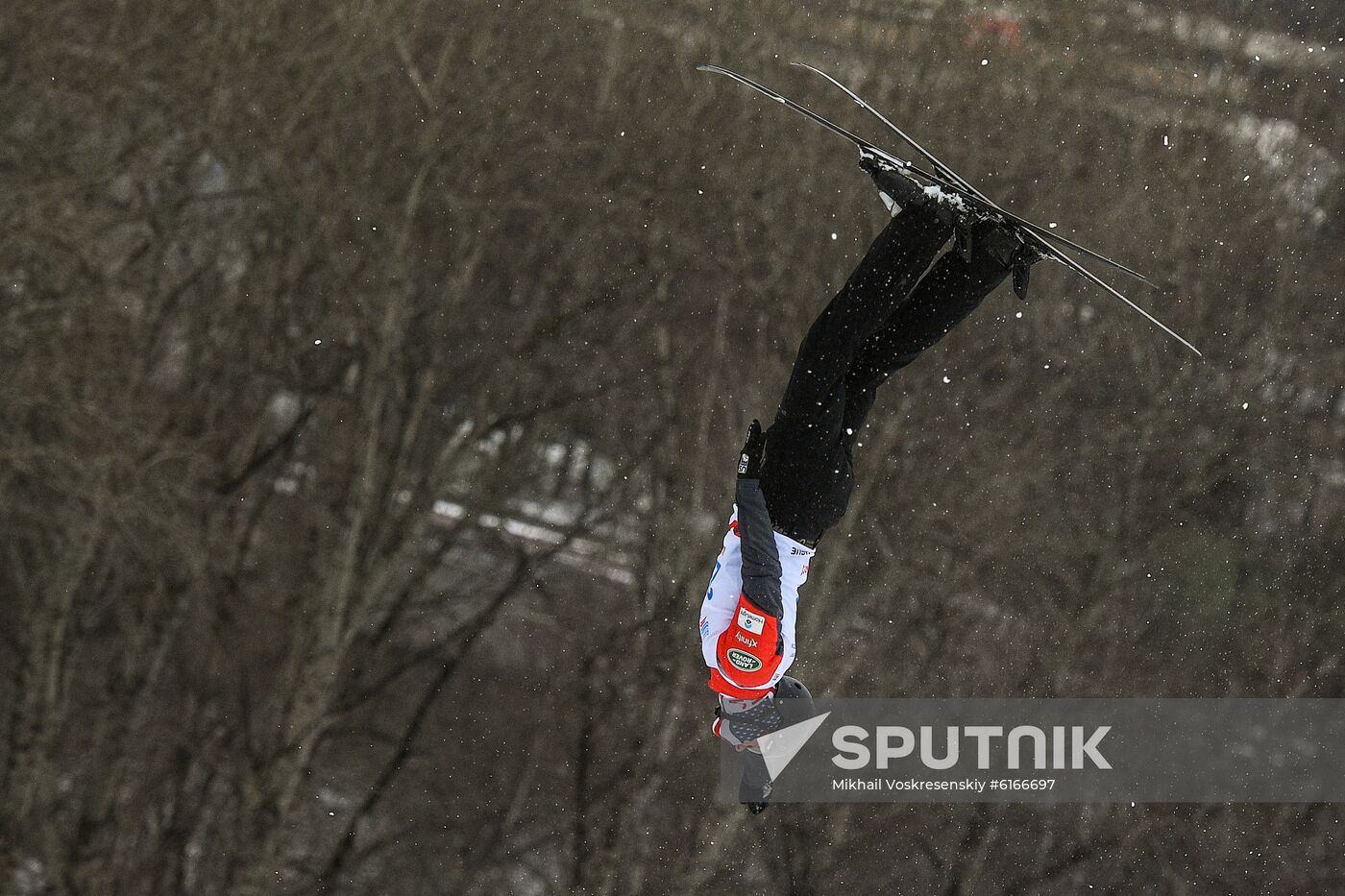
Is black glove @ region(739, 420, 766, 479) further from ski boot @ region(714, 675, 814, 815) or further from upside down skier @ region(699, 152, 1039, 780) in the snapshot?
ski boot @ region(714, 675, 814, 815)

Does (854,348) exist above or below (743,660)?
above

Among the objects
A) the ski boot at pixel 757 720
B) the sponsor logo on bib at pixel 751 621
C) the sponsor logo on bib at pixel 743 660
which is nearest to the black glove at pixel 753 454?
the sponsor logo on bib at pixel 751 621

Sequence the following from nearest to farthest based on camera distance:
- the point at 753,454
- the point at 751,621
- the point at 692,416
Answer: the point at 753,454 < the point at 751,621 < the point at 692,416

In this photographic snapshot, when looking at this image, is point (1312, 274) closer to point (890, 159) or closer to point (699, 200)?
point (699, 200)

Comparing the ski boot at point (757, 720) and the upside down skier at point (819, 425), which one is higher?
the upside down skier at point (819, 425)

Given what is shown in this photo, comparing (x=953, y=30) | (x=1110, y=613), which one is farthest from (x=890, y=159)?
(x=1110, y=613)

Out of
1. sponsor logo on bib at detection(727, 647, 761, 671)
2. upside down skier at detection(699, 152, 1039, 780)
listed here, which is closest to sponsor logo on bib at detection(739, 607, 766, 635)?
upside down skier at detection(699, 152, 1039, 780)

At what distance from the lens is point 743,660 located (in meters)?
5.37

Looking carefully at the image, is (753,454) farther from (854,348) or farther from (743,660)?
(743,660)

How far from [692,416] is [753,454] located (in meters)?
9.69

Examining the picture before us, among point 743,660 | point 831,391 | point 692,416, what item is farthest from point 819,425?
point 692,416

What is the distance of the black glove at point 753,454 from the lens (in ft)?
16.5

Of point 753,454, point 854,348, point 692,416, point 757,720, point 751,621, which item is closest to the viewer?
A: point 854,348

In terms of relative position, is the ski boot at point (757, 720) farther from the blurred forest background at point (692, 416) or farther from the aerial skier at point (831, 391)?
the blurred forest background at point (692, 416)
